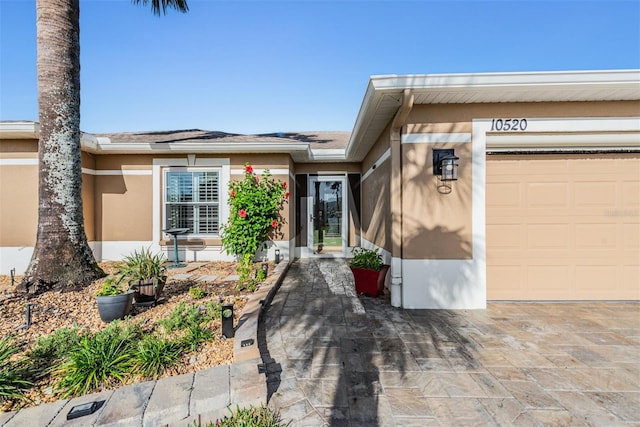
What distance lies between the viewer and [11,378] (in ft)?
6.50

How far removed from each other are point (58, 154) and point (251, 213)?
3216 millimetres

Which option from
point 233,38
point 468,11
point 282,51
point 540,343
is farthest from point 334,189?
point 540,343

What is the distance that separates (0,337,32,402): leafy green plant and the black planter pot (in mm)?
779

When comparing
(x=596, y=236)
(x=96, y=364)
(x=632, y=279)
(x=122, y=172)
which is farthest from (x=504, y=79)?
(x=122, y=172)

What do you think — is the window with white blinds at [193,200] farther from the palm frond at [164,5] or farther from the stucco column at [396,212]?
the stucco column at [396,212]

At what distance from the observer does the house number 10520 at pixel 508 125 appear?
3953mm

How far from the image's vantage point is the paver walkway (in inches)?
75.9

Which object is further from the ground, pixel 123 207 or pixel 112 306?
pixel 123 207

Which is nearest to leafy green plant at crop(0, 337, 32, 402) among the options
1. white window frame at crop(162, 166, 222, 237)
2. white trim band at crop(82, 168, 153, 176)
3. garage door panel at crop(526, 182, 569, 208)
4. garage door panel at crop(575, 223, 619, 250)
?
white window frame at crop(162, 166, 222, 237)

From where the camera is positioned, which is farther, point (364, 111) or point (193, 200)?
point (193, 200)

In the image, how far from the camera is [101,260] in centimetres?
681

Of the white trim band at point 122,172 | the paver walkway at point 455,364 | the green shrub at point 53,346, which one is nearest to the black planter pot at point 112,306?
the green shrub at point 53,346

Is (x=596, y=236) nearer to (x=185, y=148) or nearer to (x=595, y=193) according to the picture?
(x=595, y=193)

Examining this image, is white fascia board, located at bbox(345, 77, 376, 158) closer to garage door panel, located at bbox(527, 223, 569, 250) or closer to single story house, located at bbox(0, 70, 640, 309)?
single story house, located at bbox(0, 70, 640, 309)
